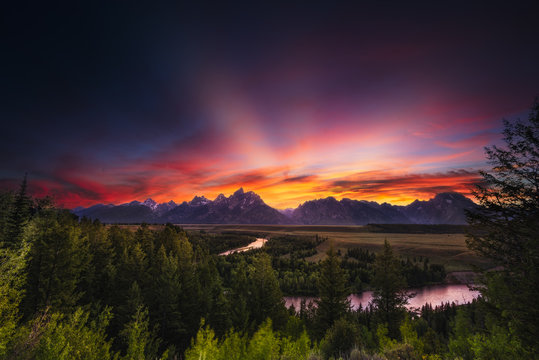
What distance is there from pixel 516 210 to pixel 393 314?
87.0 feet

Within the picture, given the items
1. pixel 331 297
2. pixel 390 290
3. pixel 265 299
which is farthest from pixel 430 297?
pixel 265 299

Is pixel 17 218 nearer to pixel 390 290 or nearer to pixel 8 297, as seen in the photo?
pixel 8 297

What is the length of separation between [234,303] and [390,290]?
23.8 metres

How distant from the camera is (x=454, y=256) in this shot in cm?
15750

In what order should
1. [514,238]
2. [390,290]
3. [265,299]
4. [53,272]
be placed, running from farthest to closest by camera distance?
[265,299] < [390,290] < [53,272] < [514,238]

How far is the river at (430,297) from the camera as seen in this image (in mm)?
84125

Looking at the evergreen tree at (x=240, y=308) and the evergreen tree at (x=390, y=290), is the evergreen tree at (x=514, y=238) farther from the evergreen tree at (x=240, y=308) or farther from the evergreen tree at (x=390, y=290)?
the evergreen tree at (x=240, y=308)

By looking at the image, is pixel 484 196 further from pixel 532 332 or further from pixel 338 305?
pixel 338 305

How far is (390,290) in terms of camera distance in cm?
3403

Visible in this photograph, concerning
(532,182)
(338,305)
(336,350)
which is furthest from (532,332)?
(338,305)

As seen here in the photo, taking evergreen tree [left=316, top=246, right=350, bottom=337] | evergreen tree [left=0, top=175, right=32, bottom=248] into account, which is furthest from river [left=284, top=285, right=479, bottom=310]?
evergreen tree [left=0, top=175, right=32, bottom=248]

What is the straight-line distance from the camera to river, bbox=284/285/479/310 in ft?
276

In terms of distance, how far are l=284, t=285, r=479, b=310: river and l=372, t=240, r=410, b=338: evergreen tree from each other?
→ 51.4m

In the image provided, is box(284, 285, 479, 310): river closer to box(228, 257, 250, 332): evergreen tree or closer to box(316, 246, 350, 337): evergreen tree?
box(228, 257, 250, 332): evergreen tree
